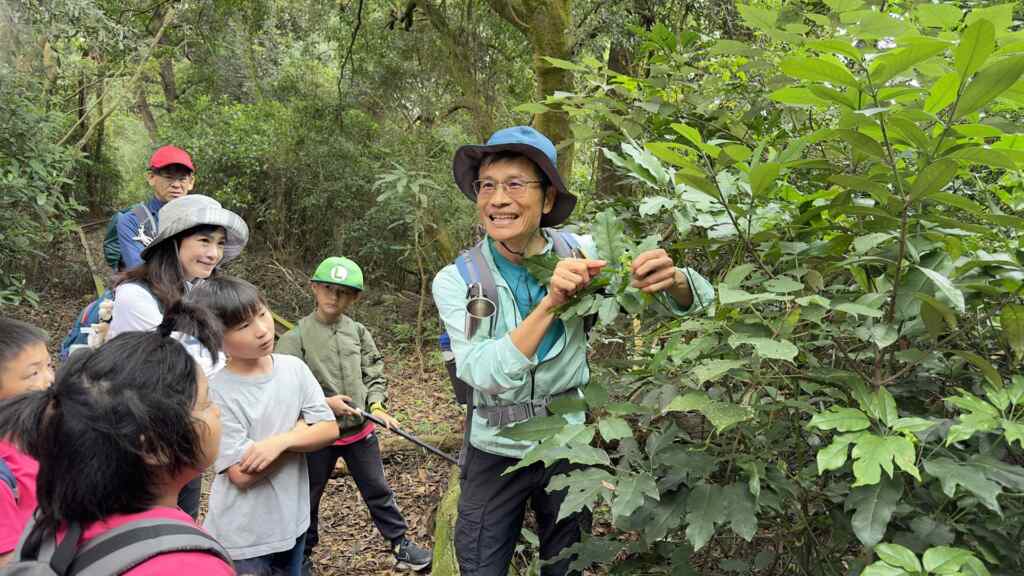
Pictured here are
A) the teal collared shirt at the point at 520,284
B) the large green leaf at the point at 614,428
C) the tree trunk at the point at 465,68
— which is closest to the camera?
the large green leaf at the point at 614,428

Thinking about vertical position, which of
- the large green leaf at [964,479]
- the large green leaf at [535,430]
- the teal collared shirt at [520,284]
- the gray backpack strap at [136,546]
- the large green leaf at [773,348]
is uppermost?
the large green leaf at [773,348]

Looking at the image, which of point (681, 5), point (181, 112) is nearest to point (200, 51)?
point (181, 112)

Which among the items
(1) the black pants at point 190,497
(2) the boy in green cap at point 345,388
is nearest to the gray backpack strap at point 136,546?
(1) the black pants at point 190,497

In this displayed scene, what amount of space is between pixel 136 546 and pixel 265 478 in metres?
1.53

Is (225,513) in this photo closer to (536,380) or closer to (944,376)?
(536,380)

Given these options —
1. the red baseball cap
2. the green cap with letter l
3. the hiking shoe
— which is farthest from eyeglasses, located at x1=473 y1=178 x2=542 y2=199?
the red baseball cap

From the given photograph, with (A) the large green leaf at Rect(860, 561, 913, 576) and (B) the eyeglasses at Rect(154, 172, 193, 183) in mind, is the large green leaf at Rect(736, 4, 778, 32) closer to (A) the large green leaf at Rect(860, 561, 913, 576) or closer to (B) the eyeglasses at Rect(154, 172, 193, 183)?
(A) the large green leaf at Rect(860, 561, 913, 576)

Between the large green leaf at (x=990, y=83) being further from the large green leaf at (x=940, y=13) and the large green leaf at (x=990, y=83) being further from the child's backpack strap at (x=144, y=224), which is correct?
the child's backpack strap at (x=144, y=224)

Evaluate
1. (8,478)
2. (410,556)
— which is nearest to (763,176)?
(8,478)

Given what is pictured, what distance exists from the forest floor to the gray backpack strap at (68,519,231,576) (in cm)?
237

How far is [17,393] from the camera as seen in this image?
2205mm

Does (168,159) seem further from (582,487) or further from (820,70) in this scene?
(820,70)

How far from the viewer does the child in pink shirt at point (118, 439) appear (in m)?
1.35

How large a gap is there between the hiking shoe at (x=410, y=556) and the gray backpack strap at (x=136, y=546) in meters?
2.83
